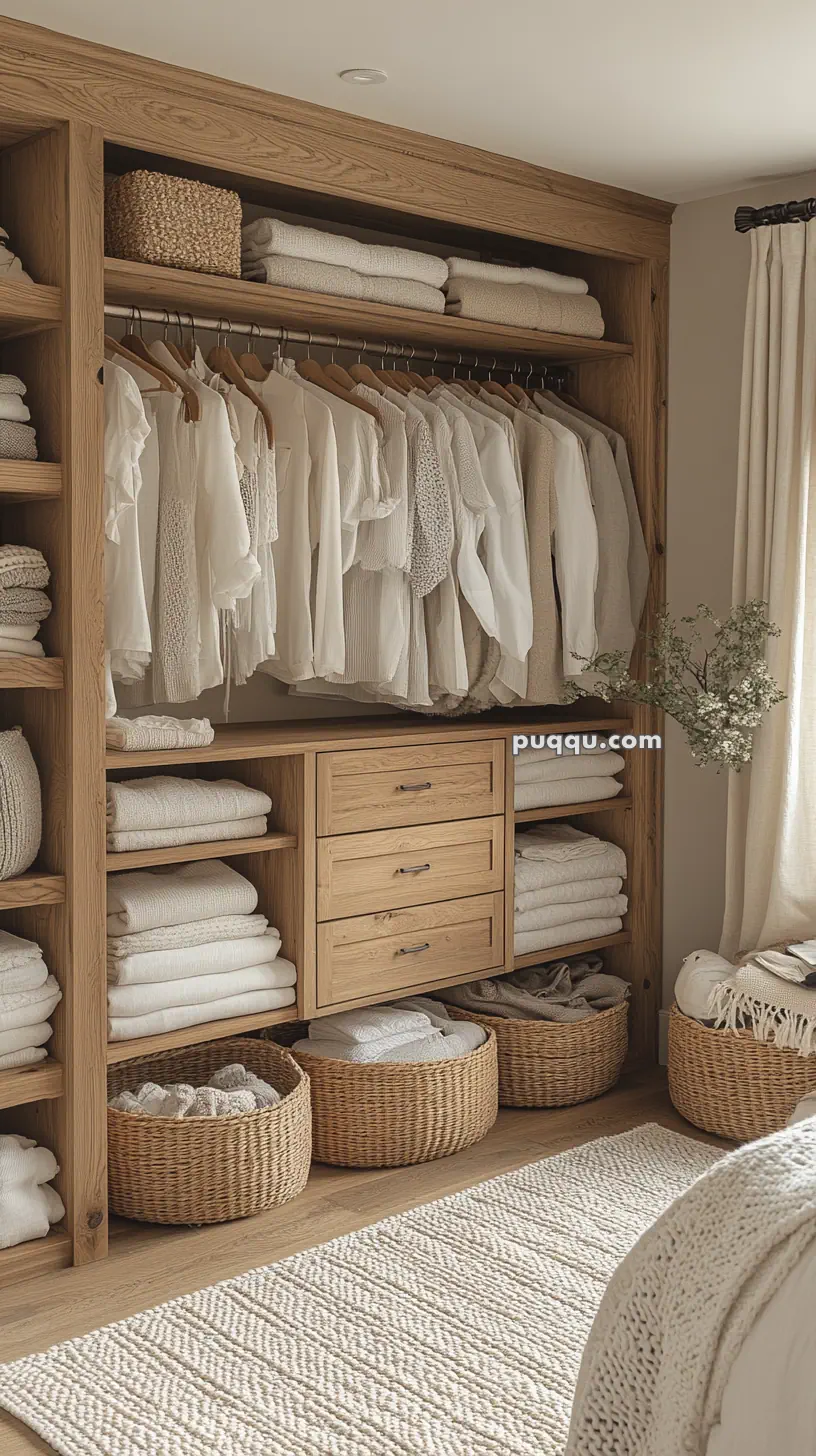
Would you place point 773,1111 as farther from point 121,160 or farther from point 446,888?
point 121,160

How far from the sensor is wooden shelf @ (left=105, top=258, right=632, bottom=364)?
311cm

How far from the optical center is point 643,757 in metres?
4.20

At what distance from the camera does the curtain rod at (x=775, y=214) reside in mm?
3688

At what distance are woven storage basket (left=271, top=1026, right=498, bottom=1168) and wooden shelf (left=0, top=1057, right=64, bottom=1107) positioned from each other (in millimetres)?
722

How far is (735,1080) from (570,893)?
741mm

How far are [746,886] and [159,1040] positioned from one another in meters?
1.69

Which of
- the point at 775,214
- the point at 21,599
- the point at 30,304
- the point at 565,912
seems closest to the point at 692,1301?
the point at 21,599

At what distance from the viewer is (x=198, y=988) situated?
10.6ft

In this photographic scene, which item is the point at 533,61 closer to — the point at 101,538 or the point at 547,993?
the point at 101,538

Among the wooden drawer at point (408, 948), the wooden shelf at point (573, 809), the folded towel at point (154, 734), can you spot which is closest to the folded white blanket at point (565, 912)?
the wooden drawer at point (408, 948)

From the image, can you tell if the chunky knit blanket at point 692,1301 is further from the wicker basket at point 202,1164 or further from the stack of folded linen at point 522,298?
the stack of folded linen at point 522,298

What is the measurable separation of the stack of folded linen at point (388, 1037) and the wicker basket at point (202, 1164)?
0.30 m

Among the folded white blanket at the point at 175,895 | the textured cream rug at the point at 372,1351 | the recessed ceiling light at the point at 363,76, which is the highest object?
the recessed ceiling light at the point at 363,76

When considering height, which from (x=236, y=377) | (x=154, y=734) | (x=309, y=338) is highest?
→ (x=309, y=338)
